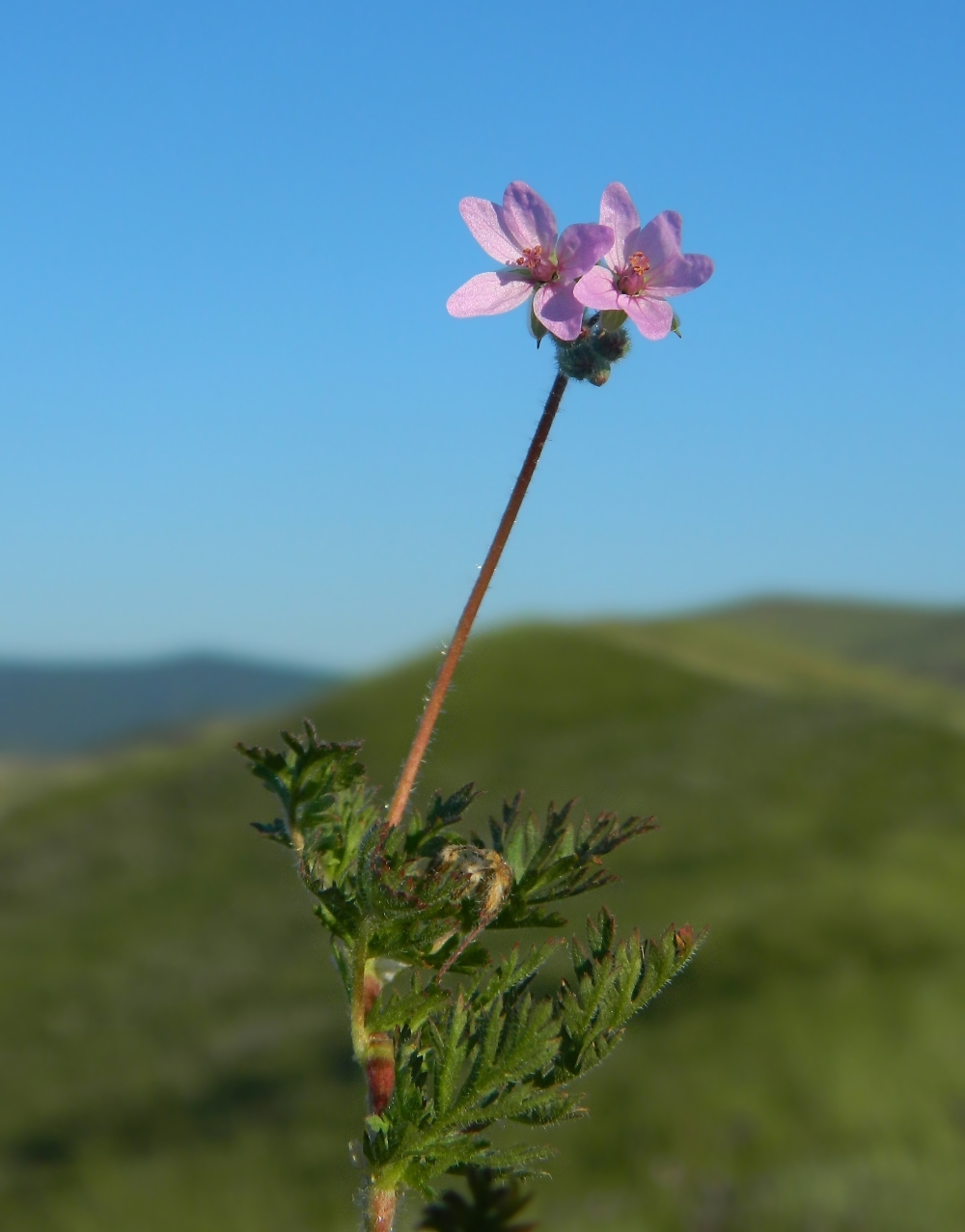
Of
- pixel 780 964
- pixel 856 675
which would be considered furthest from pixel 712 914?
pixel 856 675

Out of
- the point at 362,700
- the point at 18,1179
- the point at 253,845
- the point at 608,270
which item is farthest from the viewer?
the point at 362,700

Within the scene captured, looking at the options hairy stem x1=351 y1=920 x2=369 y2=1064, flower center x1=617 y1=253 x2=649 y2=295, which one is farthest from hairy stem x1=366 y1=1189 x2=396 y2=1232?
flower center x1=617 y1=253 x2=649 y2=295

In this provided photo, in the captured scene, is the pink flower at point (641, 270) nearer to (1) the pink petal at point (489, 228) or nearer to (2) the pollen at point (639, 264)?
(2) the pollen at point (639, 264)

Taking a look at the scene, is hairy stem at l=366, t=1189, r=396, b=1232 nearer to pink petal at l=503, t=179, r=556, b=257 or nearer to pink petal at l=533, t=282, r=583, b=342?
pink petal at l=533, t=282, r=583, b=342

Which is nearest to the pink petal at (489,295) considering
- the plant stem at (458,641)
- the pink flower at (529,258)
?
the pink flower at (529,258)

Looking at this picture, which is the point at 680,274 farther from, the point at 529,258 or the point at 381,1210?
the point at 381,1210

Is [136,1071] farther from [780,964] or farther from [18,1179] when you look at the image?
[780,964]
